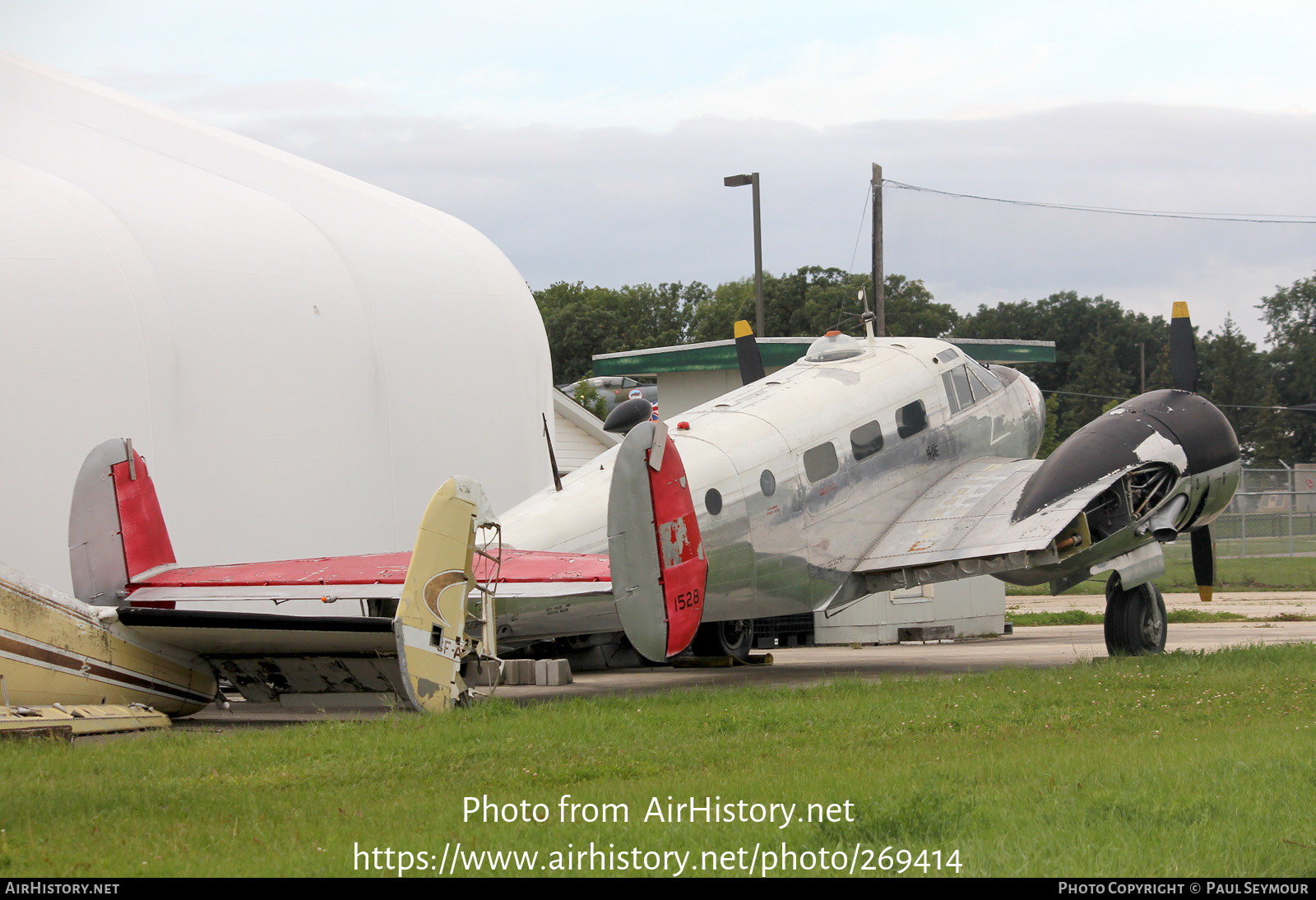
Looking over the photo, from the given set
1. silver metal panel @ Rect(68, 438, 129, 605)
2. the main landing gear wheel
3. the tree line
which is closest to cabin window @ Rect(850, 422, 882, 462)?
the main landing gear wheel

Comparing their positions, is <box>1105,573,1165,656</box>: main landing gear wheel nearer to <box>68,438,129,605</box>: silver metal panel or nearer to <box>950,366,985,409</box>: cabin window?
<box>950,366,985,409</box>: cabin window

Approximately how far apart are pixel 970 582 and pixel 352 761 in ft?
53.4

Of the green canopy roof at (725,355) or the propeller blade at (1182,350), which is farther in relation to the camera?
the green canopy roof at (725,355)

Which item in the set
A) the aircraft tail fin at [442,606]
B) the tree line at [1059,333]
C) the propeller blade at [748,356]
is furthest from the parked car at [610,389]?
the aircraft tail fin at [442,606]

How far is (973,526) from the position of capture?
1369 centimetres

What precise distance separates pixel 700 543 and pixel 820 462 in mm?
3323

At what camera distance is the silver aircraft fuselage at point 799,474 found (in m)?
11.9

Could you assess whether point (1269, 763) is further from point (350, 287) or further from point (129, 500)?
point (350, 287)

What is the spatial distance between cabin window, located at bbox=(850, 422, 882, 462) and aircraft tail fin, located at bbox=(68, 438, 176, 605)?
23.9ft

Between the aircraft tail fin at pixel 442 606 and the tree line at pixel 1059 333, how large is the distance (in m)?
49.7

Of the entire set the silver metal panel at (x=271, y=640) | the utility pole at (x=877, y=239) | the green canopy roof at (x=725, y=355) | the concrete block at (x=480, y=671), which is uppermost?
the utility pole at (x=877, y=239)

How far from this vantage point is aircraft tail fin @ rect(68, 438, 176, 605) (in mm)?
10719

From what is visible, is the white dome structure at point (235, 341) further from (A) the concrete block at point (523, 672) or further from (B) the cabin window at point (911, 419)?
(B) the cabin window at point (911, 419)

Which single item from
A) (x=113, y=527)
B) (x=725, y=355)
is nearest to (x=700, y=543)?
(x=113, y=527)
